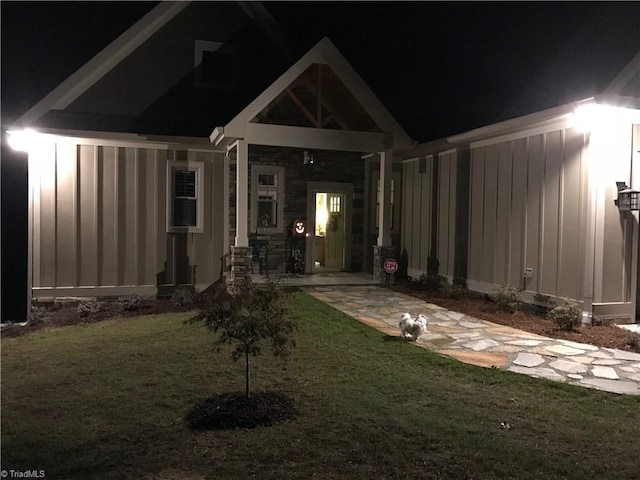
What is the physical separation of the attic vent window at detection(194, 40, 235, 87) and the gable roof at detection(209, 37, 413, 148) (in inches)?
83.0

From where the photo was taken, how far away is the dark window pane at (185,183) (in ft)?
34.9

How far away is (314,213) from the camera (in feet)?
41.2

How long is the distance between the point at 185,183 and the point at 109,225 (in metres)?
1.74

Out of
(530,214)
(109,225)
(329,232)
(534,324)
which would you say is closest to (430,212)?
(329,232)

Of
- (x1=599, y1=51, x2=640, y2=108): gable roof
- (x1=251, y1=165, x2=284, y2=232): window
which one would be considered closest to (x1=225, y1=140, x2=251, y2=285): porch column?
(x1=251, y1=165, x2=284, y2=232): window

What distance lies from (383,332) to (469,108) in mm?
8143

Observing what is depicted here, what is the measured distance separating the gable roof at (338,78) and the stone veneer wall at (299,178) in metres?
1.92

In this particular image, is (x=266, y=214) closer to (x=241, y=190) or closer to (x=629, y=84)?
(x=241, y=190)

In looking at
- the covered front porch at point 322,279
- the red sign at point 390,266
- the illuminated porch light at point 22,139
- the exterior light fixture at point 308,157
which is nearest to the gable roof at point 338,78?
the exterior light fixture at point 308,157

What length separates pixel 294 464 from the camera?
343 centimetres

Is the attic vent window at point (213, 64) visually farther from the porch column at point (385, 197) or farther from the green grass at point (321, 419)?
the green grass at point (321, 419)

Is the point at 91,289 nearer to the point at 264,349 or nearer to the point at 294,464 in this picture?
the point at 264,349

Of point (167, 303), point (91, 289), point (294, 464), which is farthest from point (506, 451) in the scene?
point (91, 289)

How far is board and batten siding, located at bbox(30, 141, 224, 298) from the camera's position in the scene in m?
9.64
